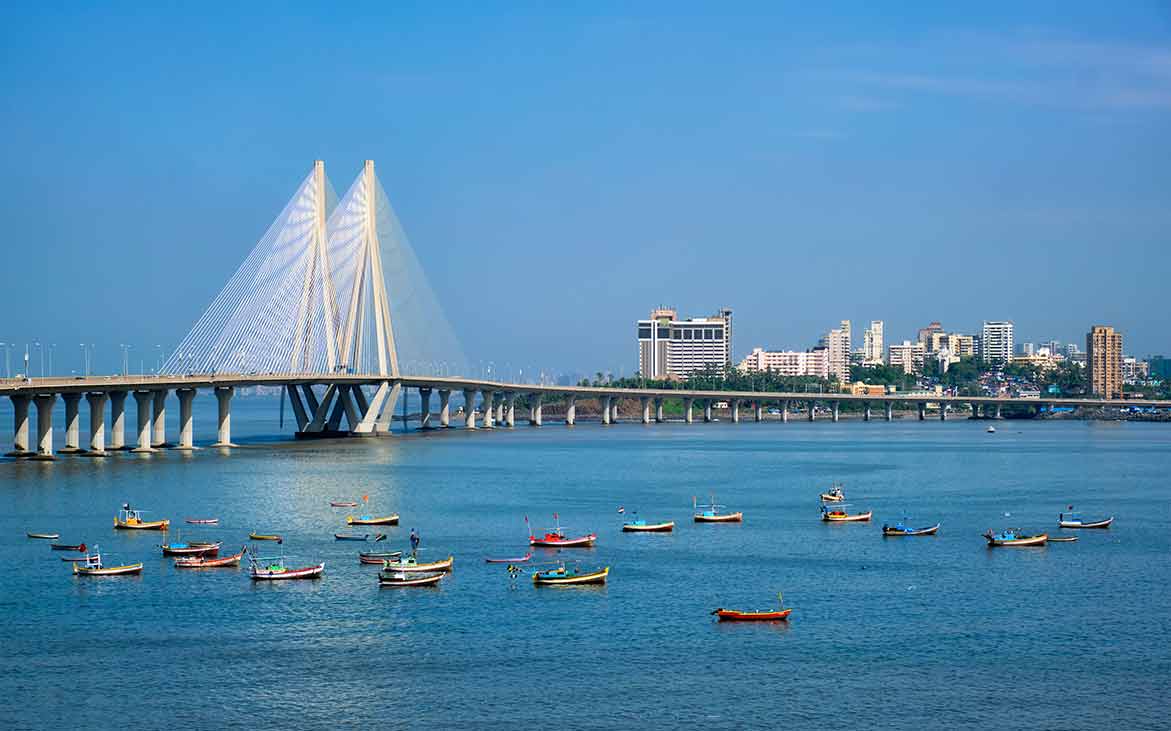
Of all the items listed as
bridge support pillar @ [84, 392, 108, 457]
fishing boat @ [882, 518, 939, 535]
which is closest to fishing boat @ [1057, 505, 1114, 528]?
fishing boat @ [882, 518, 939, 535]

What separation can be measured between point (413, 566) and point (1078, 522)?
28004 millimetres

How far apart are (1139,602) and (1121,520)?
21.0m

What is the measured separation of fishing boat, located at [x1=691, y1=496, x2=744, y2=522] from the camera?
61844 millimetres

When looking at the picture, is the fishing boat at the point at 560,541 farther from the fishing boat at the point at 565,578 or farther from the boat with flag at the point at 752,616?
the boat with flag at the point at 752,616

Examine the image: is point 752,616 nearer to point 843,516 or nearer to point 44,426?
point 843,516

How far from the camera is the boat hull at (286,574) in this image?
151 feet

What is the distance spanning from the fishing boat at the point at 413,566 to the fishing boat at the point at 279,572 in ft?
6.92

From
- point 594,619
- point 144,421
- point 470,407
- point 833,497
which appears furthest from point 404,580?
point 470,407

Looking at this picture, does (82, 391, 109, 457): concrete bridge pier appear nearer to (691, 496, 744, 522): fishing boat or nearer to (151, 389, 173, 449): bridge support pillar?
(151, 389, 173, 449): bridge support pillar

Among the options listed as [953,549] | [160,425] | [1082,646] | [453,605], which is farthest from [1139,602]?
[160,425]

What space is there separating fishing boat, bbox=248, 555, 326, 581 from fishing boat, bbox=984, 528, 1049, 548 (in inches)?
921

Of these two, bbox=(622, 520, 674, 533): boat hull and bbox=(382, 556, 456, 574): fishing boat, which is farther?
bbox=(622, 520, 674, 533): boat hull

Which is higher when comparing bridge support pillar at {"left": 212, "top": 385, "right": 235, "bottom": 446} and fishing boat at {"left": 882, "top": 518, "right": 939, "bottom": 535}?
bridge support pillar at {"left": 212, "top": 385, "right": 235, "bottom": 446}

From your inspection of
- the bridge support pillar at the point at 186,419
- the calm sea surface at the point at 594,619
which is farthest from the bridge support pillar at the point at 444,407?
the calm sea surface at the point at 594,619
